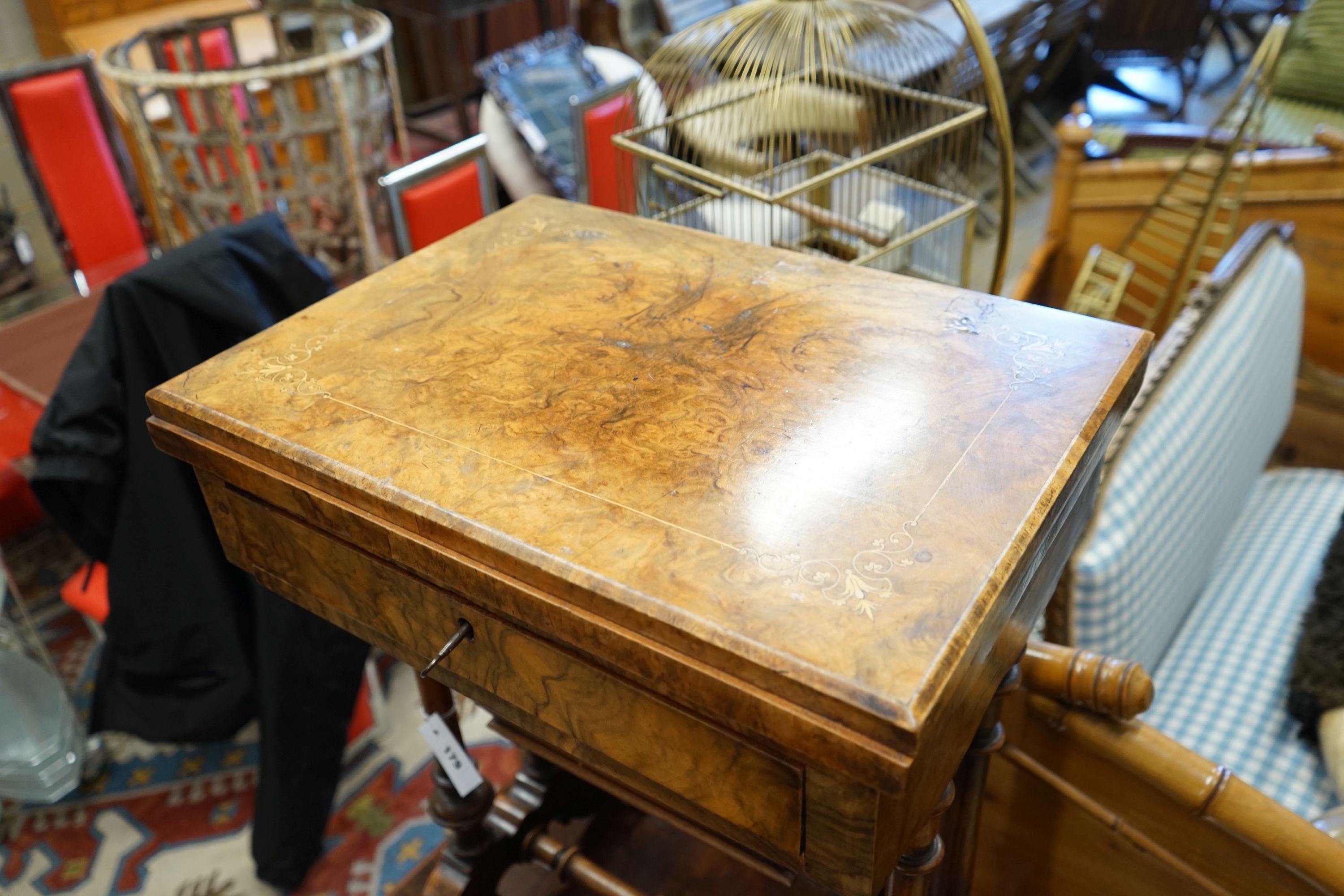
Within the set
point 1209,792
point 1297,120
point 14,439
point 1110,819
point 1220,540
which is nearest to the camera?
point 1209,792

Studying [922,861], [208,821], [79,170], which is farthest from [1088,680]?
[79,170]

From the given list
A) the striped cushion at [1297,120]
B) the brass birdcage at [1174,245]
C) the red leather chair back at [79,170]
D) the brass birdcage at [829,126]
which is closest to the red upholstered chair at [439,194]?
the brass birdcage at [829,126]

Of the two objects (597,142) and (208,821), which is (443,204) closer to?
(597,142)

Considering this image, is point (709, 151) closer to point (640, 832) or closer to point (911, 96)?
point (911, 96)

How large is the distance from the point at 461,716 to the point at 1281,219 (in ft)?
8.03

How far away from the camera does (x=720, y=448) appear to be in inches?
30.7

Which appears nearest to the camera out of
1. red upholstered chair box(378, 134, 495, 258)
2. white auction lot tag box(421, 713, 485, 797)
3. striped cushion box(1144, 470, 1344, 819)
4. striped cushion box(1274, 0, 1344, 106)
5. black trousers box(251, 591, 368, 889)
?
white auction lot tag box(421, 713, 485, 797)

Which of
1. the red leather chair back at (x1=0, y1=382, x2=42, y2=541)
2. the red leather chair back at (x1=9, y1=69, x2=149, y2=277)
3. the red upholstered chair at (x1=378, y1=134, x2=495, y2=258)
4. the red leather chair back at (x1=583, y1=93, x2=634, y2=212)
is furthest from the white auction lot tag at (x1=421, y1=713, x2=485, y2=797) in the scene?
the red leather chair back at (x1=9, y1=69, x2=149, y2=277)

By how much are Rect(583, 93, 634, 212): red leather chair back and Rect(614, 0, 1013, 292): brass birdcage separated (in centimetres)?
48

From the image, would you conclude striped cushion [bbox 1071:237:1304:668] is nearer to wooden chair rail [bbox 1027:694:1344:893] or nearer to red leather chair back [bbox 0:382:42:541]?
wooden chair rail [bbox 1027:694:1344:893]

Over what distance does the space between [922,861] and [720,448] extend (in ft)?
1.40

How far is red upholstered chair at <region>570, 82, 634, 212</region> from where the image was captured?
2.39m

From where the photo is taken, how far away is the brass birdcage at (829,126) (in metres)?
1.29

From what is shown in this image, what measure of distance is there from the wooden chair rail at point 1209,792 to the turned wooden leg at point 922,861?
28 cm
